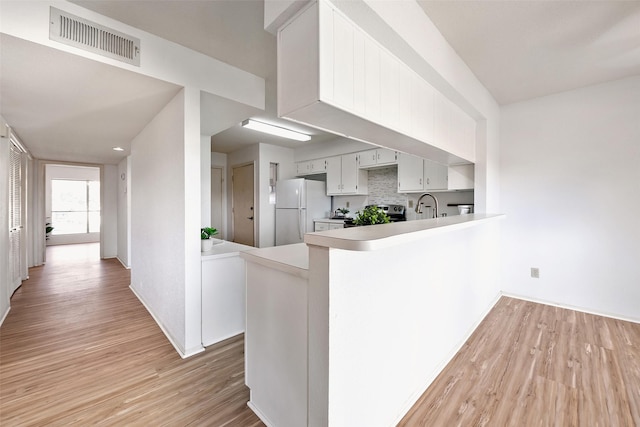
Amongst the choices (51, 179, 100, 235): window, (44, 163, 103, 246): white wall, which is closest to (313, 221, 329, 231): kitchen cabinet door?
(44, 163, 103, 246): white wall

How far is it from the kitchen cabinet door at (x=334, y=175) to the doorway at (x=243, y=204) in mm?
1585

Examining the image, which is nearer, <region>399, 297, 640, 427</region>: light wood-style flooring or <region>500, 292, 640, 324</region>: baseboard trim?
<region>399, 297, 640, 427</region>: light wood-style flooring

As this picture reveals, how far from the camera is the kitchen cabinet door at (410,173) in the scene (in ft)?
12.9

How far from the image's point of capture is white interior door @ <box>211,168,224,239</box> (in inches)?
239

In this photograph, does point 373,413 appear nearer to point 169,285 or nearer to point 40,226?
point 169,285

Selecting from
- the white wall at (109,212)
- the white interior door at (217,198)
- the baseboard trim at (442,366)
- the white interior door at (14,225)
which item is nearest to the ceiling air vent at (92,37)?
the white interior door at (14,225)

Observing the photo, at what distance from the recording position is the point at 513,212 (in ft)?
11.6

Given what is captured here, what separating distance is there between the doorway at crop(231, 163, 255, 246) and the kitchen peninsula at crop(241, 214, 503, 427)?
157 inches

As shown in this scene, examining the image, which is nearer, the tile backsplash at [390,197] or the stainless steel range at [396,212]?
the tile backsplash at [390,197]

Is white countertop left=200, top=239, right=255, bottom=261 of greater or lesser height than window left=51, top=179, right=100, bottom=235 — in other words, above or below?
below

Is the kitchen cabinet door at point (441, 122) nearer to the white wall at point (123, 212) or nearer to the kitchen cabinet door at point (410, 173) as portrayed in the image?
the kitchen cabinet door at point (410, 173)

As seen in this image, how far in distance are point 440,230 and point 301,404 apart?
1.13 meters

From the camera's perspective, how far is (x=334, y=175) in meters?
5.10

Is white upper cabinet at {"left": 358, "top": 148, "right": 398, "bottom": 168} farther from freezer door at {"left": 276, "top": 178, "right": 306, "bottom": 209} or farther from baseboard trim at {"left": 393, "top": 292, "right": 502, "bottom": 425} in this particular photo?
baseboard trim at {"left": 393, "top": 292, "right": 502, "bottom": 425}
